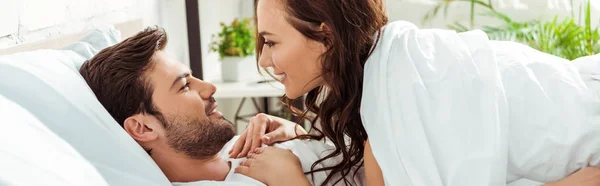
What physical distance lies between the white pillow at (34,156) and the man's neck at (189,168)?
42cm

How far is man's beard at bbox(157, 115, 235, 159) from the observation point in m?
1.66

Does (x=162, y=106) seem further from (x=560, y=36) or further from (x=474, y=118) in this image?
(x=560, y=36)

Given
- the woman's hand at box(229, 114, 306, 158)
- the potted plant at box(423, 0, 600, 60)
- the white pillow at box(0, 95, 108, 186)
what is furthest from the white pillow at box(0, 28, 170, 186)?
the potted plant at box(423, 0, 600, 60)

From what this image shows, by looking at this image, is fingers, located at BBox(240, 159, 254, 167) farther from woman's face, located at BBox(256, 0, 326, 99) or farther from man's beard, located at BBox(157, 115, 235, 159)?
woman's face, located at BBox(256, 0, 326, 99)

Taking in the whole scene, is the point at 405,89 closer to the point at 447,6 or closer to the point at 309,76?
the point at 309,76

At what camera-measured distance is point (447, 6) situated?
13.4 ft

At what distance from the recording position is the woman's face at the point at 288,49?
5.20ft

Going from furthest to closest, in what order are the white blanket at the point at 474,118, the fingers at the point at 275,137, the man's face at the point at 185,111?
the fingers at the point at 275,137 → the man's face at the point at 185,111 → the white blanket at the point at 474,118

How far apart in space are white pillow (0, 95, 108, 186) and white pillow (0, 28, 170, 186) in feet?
0.22

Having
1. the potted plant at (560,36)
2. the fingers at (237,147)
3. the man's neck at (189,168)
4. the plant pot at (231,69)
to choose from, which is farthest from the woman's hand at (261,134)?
the potted plant at (560,36)

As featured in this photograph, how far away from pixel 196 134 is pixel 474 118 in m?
0.62

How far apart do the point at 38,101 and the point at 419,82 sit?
0.71 m

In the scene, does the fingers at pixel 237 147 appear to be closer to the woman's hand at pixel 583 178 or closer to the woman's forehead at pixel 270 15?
the woman's forehead at pixel 270 15

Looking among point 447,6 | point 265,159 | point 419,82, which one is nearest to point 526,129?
point 419,82
